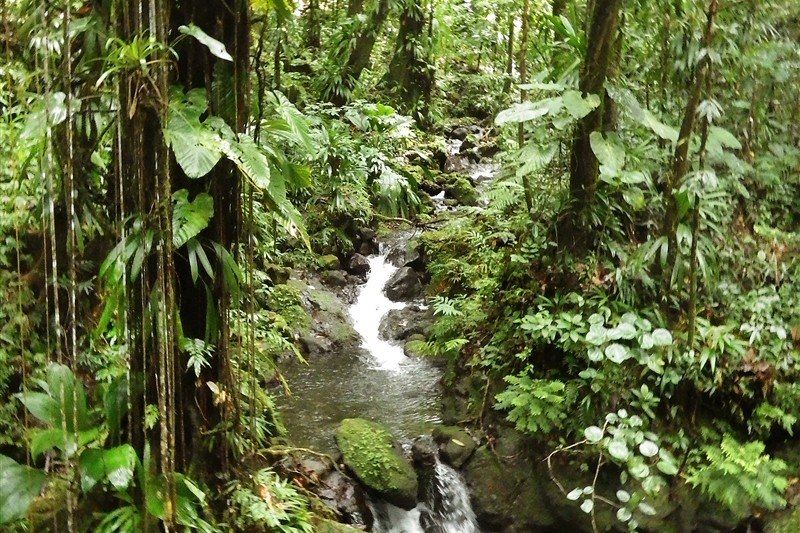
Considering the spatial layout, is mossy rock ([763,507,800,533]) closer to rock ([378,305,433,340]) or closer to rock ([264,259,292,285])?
rock ([378,305,433,340])

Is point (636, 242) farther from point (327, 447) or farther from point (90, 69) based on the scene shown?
point (90, 69)

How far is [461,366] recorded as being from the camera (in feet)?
20.3

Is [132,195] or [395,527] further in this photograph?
[395,527]

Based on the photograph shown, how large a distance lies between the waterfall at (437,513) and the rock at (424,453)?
0.48 feet

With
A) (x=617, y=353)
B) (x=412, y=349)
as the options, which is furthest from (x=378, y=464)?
(x=412, y=349)

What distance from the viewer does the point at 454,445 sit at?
529cm

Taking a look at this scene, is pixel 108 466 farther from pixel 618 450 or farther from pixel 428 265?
pixel 428 265

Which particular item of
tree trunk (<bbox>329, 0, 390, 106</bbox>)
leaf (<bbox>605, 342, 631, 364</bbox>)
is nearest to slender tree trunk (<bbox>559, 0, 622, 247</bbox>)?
leaf (<bbox>605, 342, 631, 364</bbox>)

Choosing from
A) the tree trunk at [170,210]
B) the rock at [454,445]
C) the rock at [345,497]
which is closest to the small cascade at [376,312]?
the rock at [454,445]

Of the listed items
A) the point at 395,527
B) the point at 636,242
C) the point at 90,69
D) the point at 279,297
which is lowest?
the point at 395,527

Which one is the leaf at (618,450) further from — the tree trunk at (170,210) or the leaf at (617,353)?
the tree trunk at (170,210)

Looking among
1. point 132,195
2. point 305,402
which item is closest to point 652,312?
point 305,402

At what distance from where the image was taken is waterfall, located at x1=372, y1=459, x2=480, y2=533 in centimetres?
488

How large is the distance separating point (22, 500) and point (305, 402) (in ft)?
12.3
